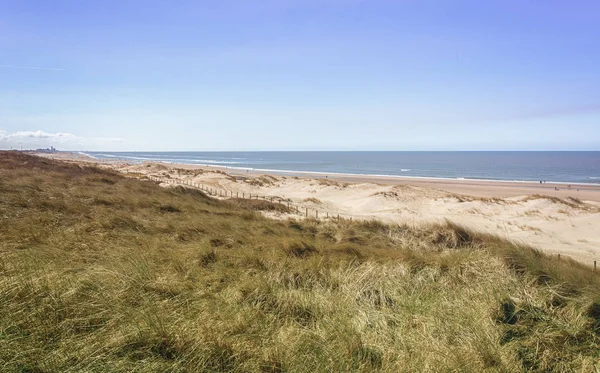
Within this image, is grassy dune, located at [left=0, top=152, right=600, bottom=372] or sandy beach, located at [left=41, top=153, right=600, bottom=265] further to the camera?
sandy beach, located at [left=41, top=153, right=600, bottom=265]

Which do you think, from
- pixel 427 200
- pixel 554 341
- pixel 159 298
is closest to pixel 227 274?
pixel 159 298

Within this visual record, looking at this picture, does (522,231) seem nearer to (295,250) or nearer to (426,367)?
(295,250)

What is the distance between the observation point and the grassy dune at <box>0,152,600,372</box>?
360 cm

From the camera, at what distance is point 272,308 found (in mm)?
5219

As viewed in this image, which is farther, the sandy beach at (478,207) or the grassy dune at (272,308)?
the sandy beach at (478,207)

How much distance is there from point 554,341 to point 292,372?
347 cm

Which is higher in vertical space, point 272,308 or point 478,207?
point 272,308

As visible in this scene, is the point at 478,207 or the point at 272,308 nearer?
Answer: the point at 272,308

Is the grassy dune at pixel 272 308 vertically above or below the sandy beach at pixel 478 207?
above

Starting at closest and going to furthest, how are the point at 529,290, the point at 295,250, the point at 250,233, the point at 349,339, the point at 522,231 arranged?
the point at 349,339, the point at 529,290, the point at 295,250, the point at 250,233, the point at 522,231

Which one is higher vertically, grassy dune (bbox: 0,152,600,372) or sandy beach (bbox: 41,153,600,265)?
grassy dune (bbox: 0,152,600,372)

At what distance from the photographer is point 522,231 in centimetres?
2478

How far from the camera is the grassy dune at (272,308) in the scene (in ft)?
11.8

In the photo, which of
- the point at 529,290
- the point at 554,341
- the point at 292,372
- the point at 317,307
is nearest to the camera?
the point at 292,372
